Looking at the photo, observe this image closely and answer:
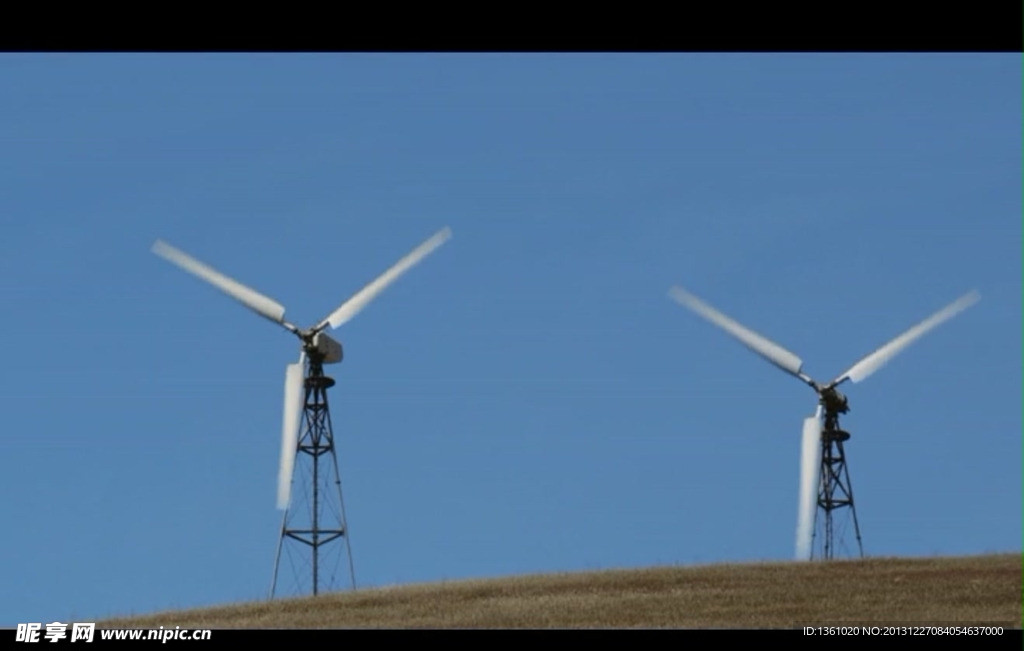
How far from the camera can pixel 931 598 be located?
38.5 meters

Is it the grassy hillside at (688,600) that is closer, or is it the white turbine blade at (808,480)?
the grassy hillside at (688,600)

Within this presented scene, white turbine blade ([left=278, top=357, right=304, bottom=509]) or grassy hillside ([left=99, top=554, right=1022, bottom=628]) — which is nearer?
grassy hillside ([left=99, top=554, right=1022, bottom=628])

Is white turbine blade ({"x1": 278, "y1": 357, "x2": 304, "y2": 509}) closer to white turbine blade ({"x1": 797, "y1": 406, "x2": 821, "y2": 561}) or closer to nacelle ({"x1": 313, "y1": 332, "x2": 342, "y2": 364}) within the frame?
nacelle ({"x1": 313, "y1": 332, "x2": 342, "y2": 364})

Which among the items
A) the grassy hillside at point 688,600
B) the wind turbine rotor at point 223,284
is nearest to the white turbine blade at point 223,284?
the wind turbine rotor at point 223,284

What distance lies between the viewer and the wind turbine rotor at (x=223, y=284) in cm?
5634

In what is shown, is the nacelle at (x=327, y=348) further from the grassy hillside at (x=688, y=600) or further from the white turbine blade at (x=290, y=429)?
the grassy hillside at (x=688, y=600)

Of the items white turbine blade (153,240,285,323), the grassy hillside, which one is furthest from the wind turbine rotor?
the grassy hillside

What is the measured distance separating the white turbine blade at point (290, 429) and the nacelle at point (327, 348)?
874 millimetres

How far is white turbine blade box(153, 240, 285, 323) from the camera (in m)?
56.3

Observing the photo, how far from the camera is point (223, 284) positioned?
56.7 metres

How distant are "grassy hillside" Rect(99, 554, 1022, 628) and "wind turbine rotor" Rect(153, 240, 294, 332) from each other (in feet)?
50.4
